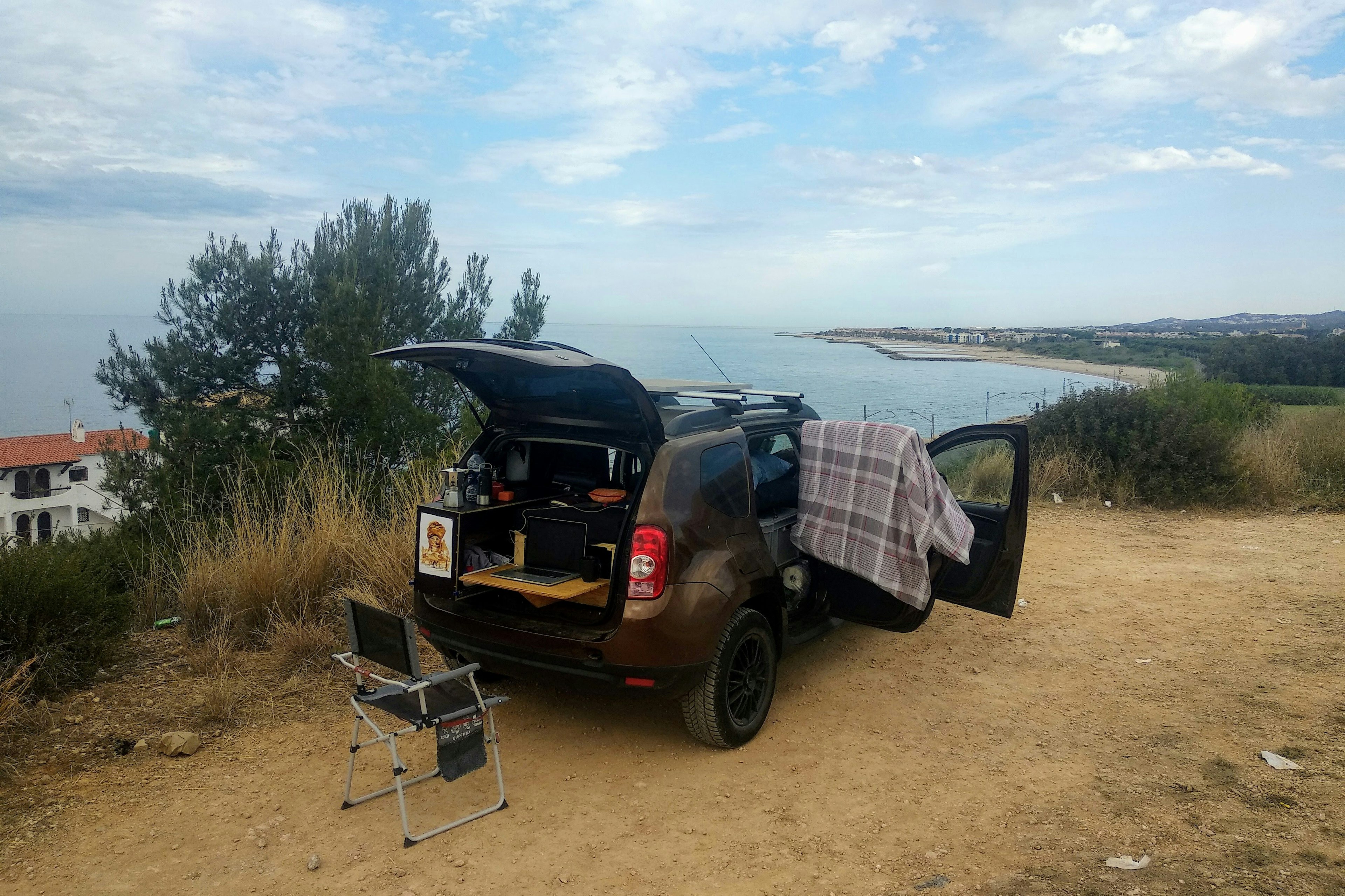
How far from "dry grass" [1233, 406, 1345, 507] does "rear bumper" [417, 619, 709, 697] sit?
10259 millimetres

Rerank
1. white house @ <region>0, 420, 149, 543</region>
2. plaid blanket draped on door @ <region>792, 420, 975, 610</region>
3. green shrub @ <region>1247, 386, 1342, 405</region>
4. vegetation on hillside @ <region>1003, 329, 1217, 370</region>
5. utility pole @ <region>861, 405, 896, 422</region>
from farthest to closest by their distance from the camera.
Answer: vegetation on hillside @ <region>1003, 329, 1217, 370</region>
white house @ <region>0, 420, 149, 543</region>
green shrub @ <region>1247, 386, 1342, 405</region>
utility pole @ <region>861, 405, 896, 422</region>
plaid blanket draped on door @ <region>792, 420, 975, 610</region>

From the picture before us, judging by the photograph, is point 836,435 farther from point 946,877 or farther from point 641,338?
point 641,338

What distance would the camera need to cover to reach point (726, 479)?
13.7ft

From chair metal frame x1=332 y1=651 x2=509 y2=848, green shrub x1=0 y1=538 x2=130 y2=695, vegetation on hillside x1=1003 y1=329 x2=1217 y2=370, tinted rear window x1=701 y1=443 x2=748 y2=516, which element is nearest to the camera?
chair metal frame x1=332 y1=651 x2=509 y2=848

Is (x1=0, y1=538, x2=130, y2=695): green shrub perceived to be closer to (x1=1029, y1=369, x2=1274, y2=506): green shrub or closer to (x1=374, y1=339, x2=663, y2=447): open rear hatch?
(x1=374, y1=339, x2=663, y2=447): open rear hatch

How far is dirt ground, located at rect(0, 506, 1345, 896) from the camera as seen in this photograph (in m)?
3.07

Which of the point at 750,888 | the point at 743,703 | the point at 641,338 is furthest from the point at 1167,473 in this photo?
the point at 641,338

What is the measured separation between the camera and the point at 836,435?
15.9 feet

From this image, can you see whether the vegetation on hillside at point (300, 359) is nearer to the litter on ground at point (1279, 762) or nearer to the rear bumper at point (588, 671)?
the rear bumper at point (588, 671)

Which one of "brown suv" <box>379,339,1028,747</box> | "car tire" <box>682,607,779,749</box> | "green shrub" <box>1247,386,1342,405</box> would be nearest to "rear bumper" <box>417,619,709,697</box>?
"brown suv" <box>379,339,1028,747</box>

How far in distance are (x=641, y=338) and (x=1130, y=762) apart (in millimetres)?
23607

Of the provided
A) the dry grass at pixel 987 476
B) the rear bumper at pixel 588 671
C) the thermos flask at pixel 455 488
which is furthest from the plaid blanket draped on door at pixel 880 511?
the dry grass at pixel 987 476

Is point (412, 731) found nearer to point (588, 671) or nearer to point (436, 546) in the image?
point (588, 671)

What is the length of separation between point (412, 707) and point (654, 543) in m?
1.21
